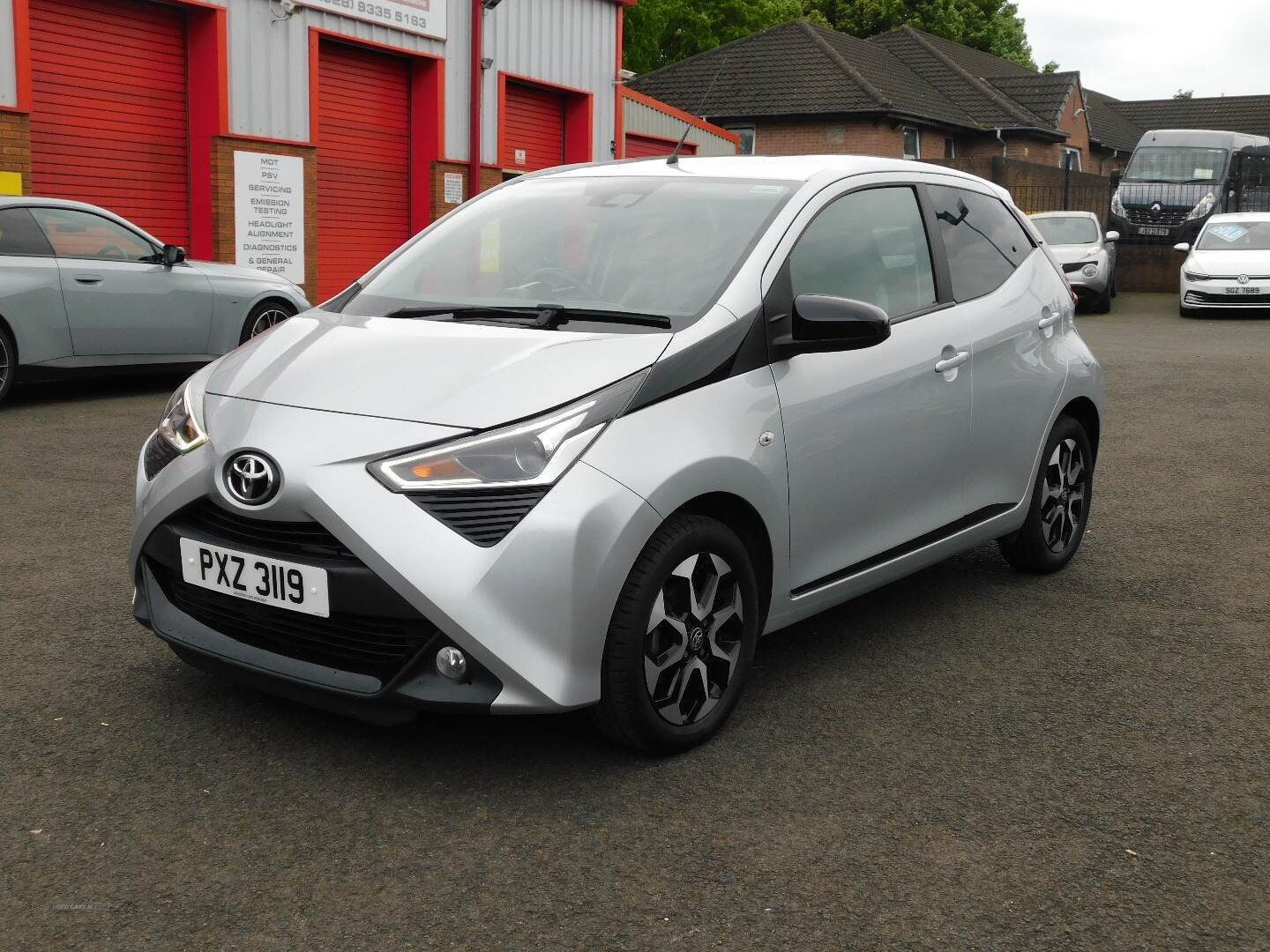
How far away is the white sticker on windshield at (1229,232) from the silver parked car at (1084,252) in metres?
1.47

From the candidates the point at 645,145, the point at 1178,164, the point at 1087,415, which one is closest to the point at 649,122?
the point at 645,145

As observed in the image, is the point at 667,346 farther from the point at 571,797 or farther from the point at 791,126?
the point at 791,126

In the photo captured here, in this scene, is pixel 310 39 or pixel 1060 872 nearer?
pixel 1060 872

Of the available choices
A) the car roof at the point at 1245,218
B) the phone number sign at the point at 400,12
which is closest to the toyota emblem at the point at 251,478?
the phone number sign at the point at 400,12

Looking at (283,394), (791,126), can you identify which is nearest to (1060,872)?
(283,394)

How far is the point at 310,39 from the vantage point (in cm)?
1681

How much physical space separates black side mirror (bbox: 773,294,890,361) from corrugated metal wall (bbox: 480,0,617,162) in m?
16.3

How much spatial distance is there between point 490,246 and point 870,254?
1.25 m

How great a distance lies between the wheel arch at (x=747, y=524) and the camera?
3688 millimetres

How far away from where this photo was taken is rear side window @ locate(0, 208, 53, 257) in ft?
32.0

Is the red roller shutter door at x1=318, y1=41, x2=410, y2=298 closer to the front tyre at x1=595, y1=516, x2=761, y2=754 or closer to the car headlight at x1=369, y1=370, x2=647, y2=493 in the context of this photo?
the front tyre at x1=595, y1=516, x2=761, y2=754

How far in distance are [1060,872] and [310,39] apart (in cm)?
1578

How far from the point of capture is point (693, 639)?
3.69 metres

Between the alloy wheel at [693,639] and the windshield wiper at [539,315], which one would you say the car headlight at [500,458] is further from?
the windshield wiper at [539,315]
